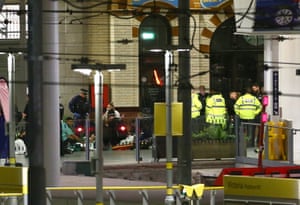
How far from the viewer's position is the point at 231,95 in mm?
23641

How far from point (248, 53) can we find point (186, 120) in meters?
12.6

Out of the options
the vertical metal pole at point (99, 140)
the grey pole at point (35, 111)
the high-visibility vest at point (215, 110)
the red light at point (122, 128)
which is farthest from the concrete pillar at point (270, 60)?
the grey pole at point (35, 111)

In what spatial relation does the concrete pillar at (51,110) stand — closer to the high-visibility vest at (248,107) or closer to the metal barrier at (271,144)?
the metal barrier at (271,144)

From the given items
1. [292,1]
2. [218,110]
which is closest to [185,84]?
[292,1]

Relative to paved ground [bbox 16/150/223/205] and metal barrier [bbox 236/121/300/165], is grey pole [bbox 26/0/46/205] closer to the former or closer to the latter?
paved ground [bbox 16/150/223/205]

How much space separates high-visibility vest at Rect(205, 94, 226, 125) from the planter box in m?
0.79

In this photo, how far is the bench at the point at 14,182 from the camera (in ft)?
36.9

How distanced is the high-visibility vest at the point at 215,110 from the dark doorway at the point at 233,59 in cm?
423

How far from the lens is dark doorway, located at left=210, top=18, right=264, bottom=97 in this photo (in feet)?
86.8

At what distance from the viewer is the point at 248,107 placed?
21156mm

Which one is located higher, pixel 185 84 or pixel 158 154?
pixel 185 84

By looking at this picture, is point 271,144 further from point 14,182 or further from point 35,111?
point 35,111

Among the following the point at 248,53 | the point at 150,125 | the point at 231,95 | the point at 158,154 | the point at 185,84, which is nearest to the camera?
the point at 185,84

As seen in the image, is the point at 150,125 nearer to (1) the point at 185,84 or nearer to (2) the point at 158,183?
(2) the point at 158,183
